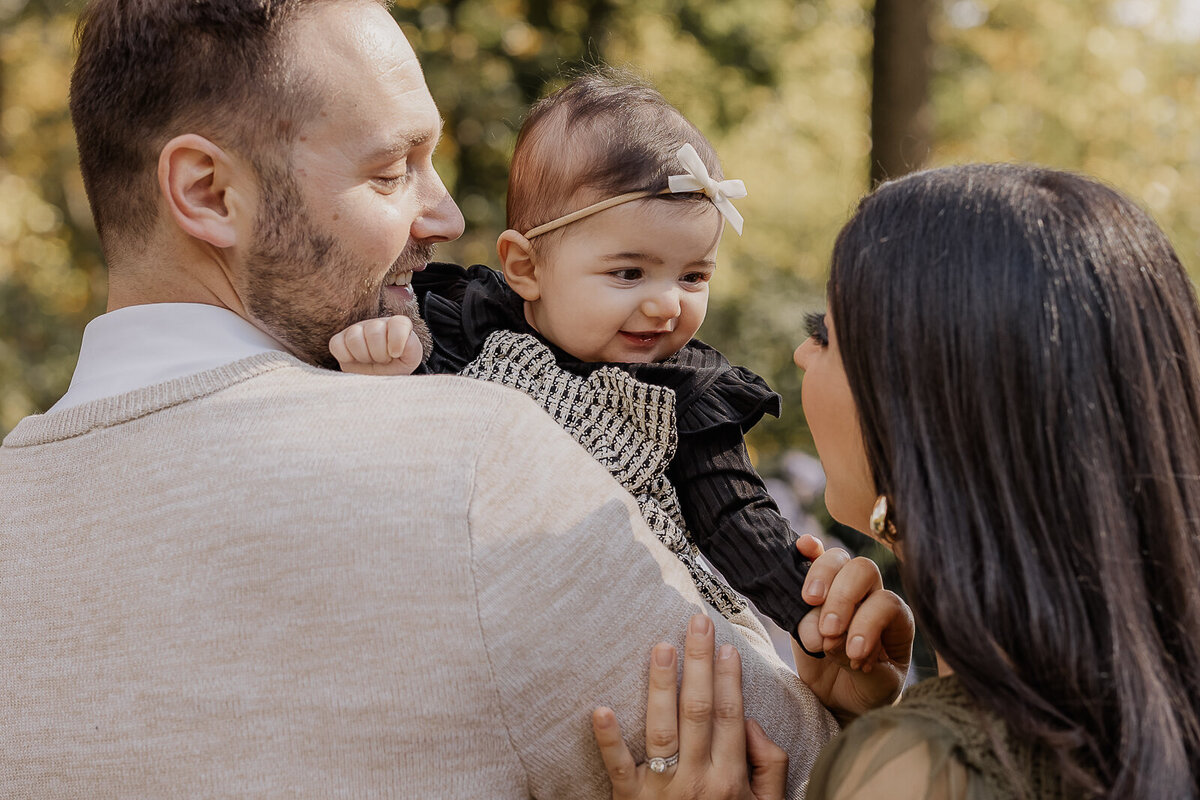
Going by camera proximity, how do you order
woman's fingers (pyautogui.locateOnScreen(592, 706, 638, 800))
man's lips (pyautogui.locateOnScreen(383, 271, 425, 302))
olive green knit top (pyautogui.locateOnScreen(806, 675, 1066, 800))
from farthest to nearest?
man's lips (pyautogui.locateOnScreen(383, 271, 425, 302)) < woman's fingers (pyautogui.locateOnScreen(592, 706, 638, 800)) < olive green knit top (pyautogui.locateOnScreen(806, 675, 1066, 800))

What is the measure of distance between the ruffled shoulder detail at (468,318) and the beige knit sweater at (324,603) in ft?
2.46

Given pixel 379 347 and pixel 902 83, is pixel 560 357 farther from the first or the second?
pixel 902 83

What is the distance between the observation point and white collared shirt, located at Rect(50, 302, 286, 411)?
1.89 metres

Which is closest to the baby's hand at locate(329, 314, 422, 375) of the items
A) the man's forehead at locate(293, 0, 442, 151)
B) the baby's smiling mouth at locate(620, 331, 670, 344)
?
the man's forehead at locate(293, 0, 442, 151)

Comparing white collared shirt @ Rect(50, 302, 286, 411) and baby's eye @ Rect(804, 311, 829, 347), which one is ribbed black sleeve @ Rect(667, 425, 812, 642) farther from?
white collared shirt @ Rect(50, 302, 286, 411)

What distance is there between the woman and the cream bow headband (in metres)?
0.83

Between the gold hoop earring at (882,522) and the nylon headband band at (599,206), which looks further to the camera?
the nylon headband band at (599,206)

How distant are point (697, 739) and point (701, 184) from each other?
1196 millimetres

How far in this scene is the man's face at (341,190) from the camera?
217 cm

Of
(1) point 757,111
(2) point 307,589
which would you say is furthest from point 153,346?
(1) point 757,111

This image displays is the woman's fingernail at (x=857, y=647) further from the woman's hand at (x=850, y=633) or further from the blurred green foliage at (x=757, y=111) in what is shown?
the blurred green foliage at (x=757, y=111)

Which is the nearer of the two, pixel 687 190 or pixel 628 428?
pixel 628 428

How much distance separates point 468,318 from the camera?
257 cm

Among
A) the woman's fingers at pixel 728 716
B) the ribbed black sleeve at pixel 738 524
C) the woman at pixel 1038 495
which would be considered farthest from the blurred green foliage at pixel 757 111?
the woman at pixel 1038 495
